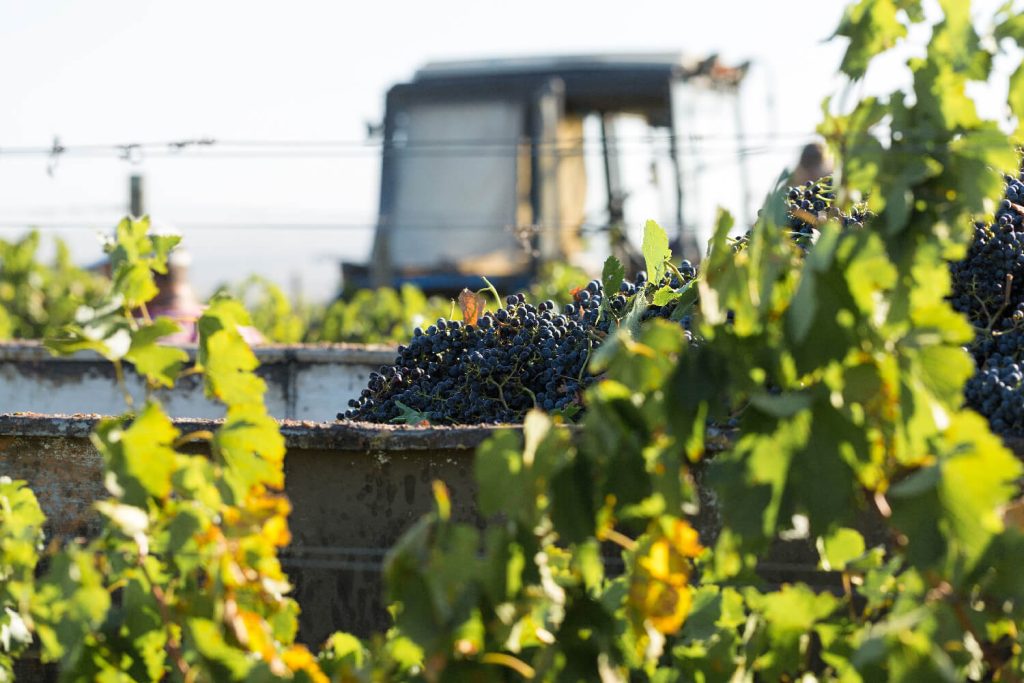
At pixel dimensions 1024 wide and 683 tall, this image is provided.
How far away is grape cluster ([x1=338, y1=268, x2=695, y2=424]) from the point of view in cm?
307

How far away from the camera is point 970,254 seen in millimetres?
3141

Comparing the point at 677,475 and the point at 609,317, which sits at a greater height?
the point at 609,317

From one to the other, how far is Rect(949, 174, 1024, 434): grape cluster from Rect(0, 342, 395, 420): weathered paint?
8.30 ft

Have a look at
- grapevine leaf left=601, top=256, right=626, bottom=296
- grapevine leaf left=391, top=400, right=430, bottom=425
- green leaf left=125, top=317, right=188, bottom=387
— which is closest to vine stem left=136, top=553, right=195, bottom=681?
green leaf left=125, top=317, right=188, bottom=387

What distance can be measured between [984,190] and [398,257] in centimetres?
1080

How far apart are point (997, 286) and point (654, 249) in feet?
Result: 2.83

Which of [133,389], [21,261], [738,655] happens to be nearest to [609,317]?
[738,655]

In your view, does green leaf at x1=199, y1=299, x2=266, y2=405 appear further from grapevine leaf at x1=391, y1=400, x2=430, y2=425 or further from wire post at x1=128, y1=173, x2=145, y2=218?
wire post at x1=128, y1=173, x2=145, y2=218

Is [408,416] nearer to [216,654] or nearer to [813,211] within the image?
[813,211]

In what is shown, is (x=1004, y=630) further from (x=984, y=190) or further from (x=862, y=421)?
(x=984, y=190)

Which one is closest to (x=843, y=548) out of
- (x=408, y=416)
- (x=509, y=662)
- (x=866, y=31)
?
(x=509, y=662)

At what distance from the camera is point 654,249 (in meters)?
2.81

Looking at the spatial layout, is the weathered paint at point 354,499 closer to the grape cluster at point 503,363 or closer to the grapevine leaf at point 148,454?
the grape cluster at point 503,363

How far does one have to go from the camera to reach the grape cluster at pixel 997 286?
280 cm
